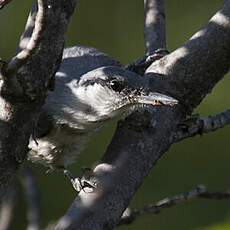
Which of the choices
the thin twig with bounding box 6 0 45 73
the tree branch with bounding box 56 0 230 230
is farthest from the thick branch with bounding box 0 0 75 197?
the tree branch with bounding box 56 0 230 230

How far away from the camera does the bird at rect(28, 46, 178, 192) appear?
9.30 feet

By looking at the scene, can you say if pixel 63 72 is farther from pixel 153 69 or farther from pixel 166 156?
pixel 166 156

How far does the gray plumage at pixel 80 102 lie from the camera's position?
2.84 meters

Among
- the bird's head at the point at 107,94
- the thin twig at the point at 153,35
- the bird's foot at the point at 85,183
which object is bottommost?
the bird's foot at the point at 85,183

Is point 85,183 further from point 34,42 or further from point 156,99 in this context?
point 34,42

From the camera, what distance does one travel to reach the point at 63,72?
3160 millimetres

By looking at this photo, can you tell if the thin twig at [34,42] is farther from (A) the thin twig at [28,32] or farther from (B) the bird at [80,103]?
(B) the bird at [80,103]

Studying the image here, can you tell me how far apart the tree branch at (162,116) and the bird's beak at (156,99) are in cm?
3

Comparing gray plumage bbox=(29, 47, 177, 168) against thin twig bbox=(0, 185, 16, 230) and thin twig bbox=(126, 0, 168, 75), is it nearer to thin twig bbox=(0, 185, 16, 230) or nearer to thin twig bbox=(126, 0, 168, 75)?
thin twig bbox=(126, 0, 168, 75)

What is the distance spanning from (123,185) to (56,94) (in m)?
0.81

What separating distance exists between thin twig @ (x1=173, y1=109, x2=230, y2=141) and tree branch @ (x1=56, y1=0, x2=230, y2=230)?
0.03 meters

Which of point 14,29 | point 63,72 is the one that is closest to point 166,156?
point 14,29

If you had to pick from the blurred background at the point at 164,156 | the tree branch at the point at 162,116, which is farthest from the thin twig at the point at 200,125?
the blurred background at the point at 164,156

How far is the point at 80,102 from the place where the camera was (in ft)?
9.90
